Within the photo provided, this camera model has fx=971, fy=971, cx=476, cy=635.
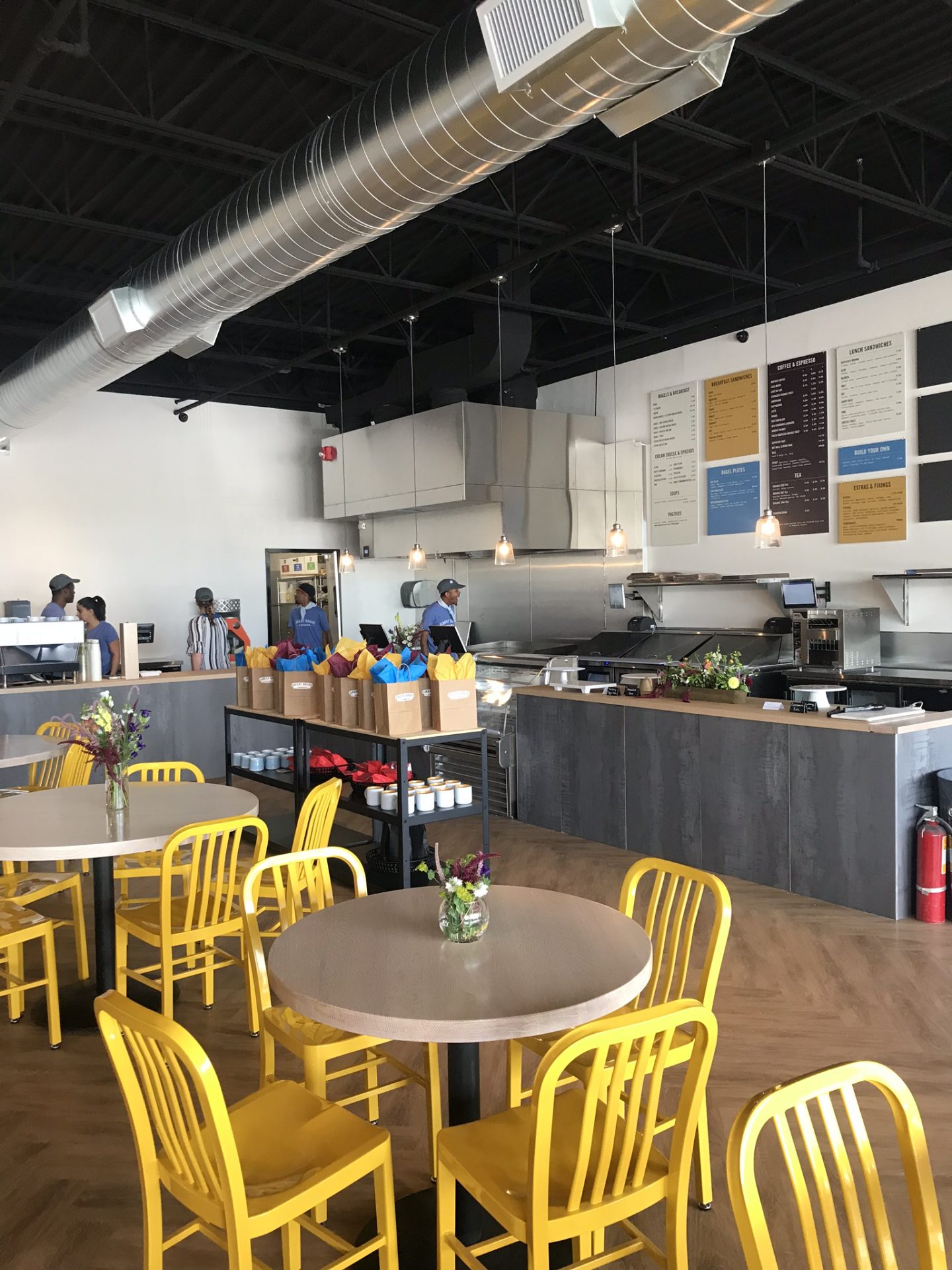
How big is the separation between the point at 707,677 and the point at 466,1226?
3465 mm

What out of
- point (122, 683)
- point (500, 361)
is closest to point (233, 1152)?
point (122, 683)

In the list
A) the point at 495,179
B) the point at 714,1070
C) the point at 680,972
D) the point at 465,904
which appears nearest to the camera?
the point at 465,904

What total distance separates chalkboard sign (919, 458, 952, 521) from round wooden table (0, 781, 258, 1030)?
4946 mm

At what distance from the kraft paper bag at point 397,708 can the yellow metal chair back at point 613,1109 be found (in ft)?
8.34

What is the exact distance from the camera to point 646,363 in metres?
8.49

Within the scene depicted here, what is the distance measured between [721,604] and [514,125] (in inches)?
206

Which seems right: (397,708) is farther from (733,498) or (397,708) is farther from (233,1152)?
(733,498)

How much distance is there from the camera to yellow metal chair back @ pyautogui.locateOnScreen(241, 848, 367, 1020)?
2.43 m

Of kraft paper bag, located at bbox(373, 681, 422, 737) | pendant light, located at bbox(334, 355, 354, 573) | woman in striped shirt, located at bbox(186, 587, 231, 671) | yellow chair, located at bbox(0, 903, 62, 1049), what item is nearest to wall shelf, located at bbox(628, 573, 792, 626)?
pendant light, located at bbox(334, 355, 354, 573)

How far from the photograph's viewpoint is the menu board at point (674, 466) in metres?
8.08

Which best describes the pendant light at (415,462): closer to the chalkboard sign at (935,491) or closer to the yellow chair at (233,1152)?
the chalkboard sign at (935,491)

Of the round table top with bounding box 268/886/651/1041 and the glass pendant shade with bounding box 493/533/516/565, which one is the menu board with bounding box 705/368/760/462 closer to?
the glass pendant shade with bounding box 493/533/516/565

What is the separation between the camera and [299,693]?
4.89m

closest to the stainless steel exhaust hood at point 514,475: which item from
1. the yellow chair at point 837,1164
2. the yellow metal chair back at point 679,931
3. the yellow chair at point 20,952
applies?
the yellow chair at point 20,952
